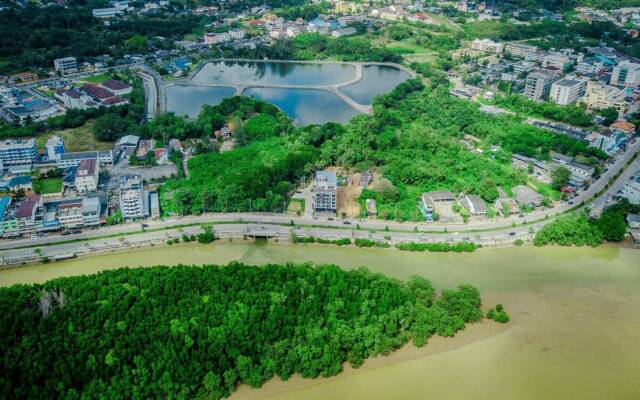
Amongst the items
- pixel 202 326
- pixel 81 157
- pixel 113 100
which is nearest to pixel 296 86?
pixel 113 100

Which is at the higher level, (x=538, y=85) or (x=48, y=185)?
(x=538, y=85)

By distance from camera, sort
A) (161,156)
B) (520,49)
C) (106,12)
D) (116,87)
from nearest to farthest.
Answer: (161,156), (116,87), (520,49), (106,12)

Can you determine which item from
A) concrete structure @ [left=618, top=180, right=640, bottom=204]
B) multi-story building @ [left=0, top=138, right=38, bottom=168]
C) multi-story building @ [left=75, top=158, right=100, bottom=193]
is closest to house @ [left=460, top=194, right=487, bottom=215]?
concrete structure @ [left=618, top=180, right=640, bottom=204]

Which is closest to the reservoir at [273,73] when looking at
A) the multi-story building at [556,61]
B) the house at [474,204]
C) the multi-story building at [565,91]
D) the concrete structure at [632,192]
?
the multi-story building at [565,91]

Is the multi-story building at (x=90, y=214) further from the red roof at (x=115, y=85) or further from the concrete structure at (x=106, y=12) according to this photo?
the concrete structure at (x=106, y=12)

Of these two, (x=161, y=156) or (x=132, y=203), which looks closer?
(x=132, y=203)

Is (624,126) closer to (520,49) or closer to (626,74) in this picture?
(626,74)
